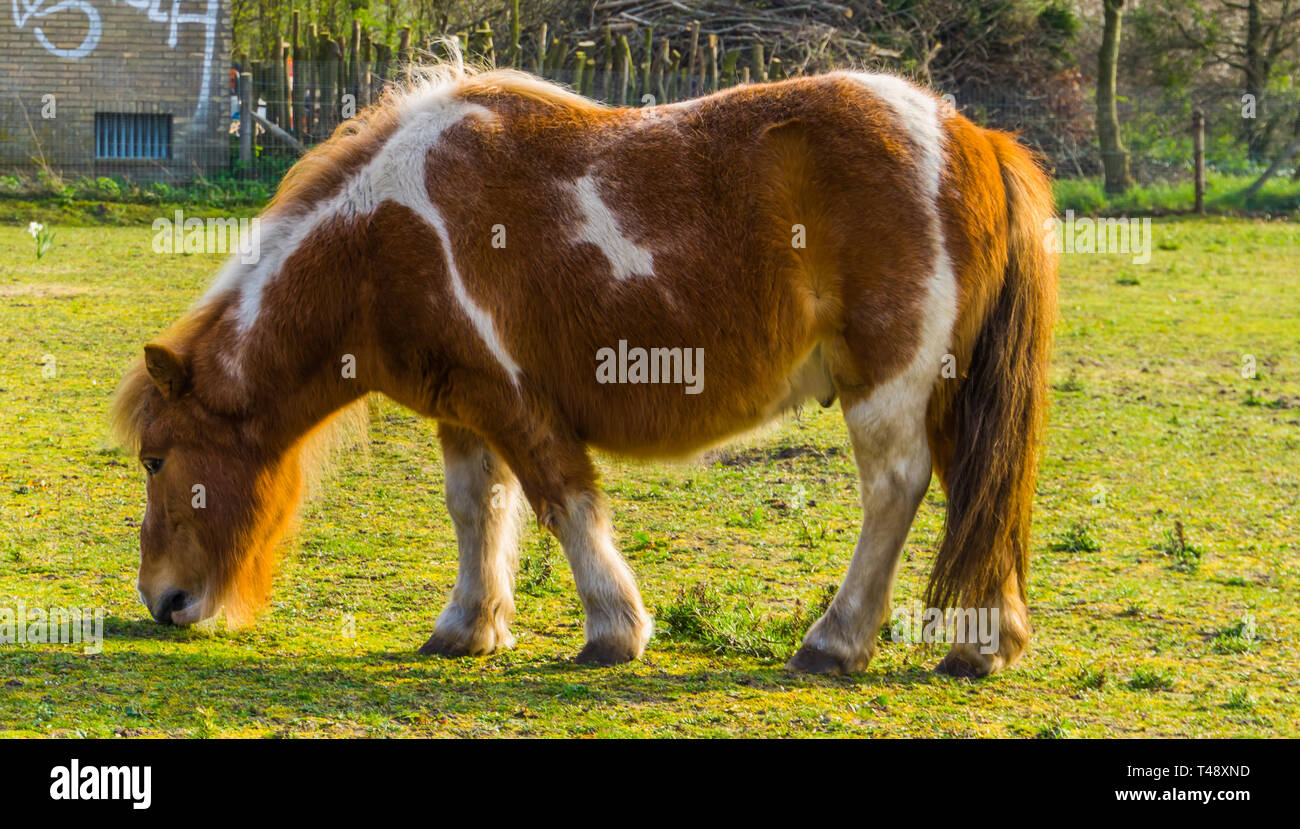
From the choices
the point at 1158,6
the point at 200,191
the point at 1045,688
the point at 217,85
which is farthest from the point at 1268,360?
the point at 1158,6

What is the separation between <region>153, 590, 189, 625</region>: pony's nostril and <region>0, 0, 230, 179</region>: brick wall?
15513mm

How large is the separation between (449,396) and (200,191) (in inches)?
586

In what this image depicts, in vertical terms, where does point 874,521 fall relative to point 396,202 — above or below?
below

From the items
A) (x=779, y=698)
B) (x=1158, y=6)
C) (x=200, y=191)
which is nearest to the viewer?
(x=779, y=698)

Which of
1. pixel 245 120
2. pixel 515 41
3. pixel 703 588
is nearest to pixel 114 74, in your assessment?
pixel 245 120

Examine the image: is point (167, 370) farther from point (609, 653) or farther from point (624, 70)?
point (624, 70)

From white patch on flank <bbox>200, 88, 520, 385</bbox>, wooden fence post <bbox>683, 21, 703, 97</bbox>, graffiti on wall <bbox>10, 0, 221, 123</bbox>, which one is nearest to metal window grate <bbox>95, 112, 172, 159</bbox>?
graffiti on wall <bbox>10, 0, 221, 123</bbox>

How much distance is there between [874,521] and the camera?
15.7 ft

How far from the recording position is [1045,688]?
4.82 metres

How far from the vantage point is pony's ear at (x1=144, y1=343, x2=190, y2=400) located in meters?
4.64

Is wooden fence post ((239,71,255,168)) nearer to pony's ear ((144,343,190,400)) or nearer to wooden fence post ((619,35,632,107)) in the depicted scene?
wooden fence post ((619,35,632,107))

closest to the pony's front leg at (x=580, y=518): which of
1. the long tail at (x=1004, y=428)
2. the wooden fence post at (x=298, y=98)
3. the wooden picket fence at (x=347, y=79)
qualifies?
the long tail at (x=1004, y=428)

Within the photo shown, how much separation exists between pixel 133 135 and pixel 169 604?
55.0 ft

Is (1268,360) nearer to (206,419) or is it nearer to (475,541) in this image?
(475,541)
